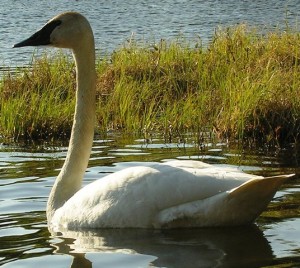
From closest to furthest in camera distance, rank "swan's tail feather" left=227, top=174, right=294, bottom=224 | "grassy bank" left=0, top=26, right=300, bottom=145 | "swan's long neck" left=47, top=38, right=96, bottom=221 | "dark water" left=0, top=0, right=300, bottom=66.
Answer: "swan's tail feather" left=227, top=174, right=294, bottom=224, "swan's long neck" left=47, top=38, right=96, bottom=221, "grassy bank" left=0, top=26, right=300, bottom=145, "dark water" left=0, top=0, right=300, bottom=66

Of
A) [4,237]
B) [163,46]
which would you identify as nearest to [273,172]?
[4,237]

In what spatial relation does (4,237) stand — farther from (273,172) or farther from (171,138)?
(171,138)

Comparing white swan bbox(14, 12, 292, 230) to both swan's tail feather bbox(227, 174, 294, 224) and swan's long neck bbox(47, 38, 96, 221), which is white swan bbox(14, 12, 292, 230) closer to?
swan's tail feather bbox(227, 174, 294, 224)

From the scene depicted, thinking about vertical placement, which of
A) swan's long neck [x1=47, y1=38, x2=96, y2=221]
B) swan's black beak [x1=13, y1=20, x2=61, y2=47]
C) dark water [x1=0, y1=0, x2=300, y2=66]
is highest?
dark water [x1=0, y1=0, x2=300, y2=66]

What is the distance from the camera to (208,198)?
6.10 metres

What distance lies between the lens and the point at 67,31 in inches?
289

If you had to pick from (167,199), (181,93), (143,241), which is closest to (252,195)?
(167,199)

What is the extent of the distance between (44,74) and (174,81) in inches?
78.9

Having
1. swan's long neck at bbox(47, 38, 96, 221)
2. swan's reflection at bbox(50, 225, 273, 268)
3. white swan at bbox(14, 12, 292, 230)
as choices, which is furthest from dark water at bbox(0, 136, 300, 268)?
swan's long neck at bbox(47, 38, 96, 221)

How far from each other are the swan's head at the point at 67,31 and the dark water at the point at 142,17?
13.3 meters

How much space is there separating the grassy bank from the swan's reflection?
3497mm

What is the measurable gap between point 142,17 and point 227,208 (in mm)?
26496

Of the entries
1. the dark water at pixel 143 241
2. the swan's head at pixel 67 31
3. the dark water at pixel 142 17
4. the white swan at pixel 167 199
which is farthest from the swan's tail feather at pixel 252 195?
the dark water at pixel 142 17

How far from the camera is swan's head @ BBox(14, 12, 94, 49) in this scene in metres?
7.34
